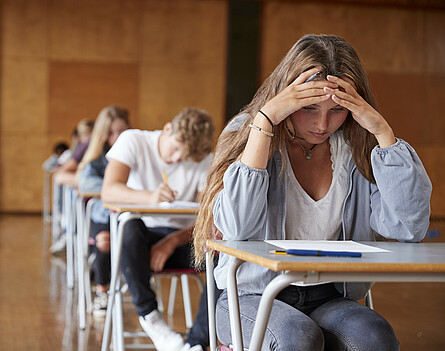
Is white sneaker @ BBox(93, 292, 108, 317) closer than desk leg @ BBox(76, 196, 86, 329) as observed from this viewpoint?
No

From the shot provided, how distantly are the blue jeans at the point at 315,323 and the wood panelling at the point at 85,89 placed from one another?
27.5 ft

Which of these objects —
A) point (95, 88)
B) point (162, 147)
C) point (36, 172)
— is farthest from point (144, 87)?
point (162, 147)

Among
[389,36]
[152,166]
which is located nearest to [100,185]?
[152,166]

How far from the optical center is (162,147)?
2.93 m

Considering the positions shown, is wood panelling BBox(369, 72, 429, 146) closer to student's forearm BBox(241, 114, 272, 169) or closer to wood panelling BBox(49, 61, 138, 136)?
wood panelling BBox(49, 61, 138, 136)

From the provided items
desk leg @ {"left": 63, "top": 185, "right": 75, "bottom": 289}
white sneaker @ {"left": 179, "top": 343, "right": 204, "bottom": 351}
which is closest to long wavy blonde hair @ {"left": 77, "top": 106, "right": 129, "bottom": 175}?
desk leg @ {"left": 63, "top": 185, "right": 75, "bottom": 289}

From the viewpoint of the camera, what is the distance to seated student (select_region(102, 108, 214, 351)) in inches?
98.1

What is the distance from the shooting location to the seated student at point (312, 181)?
4.92ft

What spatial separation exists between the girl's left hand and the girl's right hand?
2cm

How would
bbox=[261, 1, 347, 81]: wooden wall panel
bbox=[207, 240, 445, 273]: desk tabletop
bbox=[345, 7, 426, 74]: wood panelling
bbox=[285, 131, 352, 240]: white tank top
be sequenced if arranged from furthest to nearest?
1. bbox=[345, 7, 426, 74]: wood panelling
2. bbox=[261, 1, 347, 81]: wooden wall panel
3. bbox=[285, 131, 352, 240]: white tank top
4. bbox=[207, 240, 445, 273]: desk tabletop

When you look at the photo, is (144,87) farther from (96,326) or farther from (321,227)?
(321,227)

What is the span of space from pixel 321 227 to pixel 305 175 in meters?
0.14

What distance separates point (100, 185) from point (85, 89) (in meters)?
6.24

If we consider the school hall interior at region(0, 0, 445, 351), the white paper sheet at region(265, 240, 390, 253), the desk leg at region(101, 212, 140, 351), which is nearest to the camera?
the white paper sheet at region(265, 240, 390, 253)
